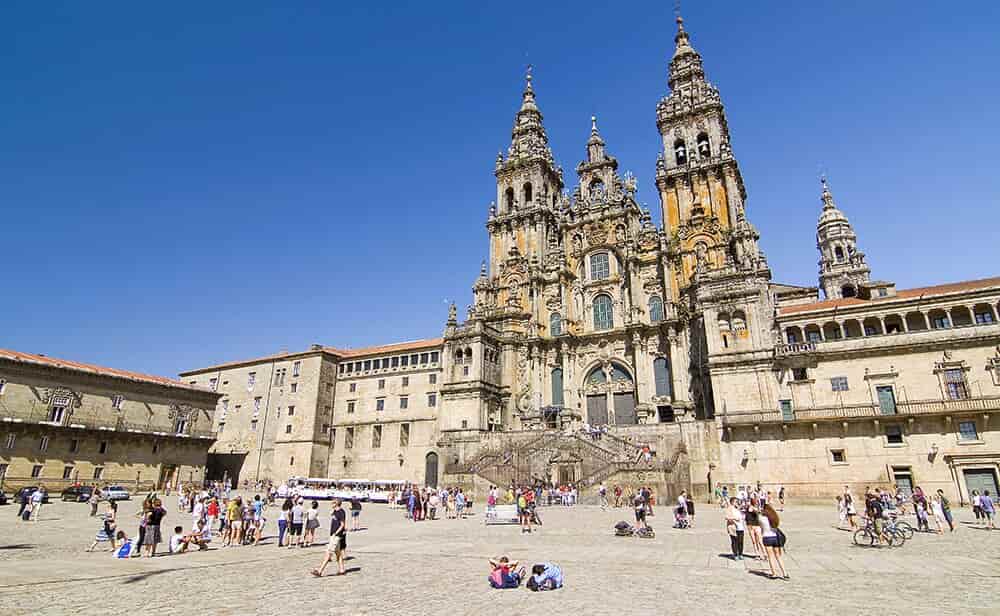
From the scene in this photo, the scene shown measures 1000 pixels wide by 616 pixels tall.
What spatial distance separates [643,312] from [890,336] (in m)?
18.2

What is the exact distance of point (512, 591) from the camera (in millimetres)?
11531

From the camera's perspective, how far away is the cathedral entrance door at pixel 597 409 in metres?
49.0

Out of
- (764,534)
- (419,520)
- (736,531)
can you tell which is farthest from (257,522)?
(764,534)

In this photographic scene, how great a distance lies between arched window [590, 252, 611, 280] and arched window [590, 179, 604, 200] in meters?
6.54

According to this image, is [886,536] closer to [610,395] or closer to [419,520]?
[419,520]

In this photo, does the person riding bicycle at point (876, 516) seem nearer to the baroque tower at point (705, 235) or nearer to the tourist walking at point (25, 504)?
the baroque tower at point (705, 235)

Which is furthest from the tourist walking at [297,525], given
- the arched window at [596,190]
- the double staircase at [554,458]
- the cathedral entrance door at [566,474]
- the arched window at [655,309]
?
the arched window at [596,190]

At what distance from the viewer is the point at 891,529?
17.9 meters

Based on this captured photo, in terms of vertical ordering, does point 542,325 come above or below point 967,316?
above

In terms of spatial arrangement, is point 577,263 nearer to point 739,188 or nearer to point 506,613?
point 739,188

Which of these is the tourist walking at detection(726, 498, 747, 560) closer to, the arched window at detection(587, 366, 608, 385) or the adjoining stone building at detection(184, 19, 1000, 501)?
the adjoining stone building at detection(184, 19, 1000, 501)

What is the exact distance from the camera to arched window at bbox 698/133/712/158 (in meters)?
51.5

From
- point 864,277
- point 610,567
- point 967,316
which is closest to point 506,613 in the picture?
point 610,567

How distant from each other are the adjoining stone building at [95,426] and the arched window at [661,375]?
43.4 m
